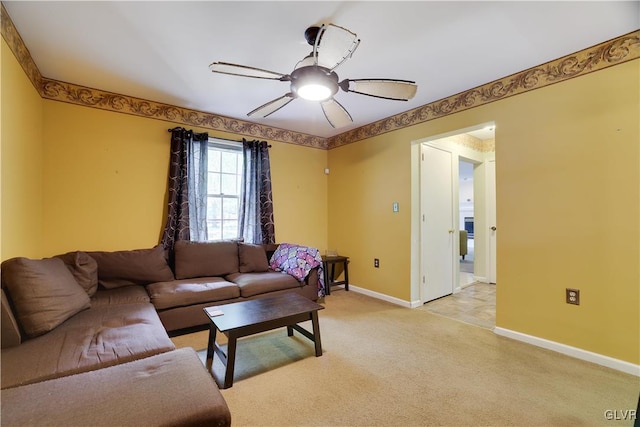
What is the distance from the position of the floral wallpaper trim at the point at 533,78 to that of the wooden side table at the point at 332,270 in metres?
2.00

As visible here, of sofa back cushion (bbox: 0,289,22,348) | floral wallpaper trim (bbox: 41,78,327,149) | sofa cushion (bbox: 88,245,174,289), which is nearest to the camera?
sofa back cushion (bbox: 0,289,22,348)

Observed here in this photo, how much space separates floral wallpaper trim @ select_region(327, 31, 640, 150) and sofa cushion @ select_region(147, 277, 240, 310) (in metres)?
2.88

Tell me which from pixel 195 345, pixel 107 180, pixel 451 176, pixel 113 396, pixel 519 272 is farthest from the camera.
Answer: pixel 451 176

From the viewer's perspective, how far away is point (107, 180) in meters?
3.08

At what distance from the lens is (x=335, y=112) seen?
8.00ft

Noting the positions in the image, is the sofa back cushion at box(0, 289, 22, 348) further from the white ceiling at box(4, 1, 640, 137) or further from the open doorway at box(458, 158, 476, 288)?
the open doorway at box(458, 158, 476, 288)

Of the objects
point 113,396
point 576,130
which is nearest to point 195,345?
point 113,396

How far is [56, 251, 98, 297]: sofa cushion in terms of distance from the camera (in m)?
2.41

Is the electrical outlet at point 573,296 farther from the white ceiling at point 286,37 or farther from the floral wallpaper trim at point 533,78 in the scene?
the white ceiling at point 286,37

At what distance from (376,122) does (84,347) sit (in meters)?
3.82

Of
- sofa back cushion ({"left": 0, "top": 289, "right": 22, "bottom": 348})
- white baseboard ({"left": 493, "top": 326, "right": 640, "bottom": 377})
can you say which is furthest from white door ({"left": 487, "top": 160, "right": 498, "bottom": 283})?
sofa back cushion ({"left": 0, "top": 289, "right": 22, "bottom": 348})

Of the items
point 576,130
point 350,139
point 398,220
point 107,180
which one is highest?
point 350,139

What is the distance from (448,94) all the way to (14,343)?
400 centimetres

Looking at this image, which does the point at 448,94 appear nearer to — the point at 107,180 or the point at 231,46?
the point at 231,46
